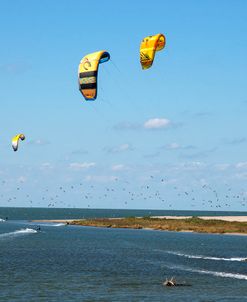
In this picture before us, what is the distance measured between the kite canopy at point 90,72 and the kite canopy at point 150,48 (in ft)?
10.9

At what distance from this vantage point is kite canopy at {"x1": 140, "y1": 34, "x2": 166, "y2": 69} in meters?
55.2

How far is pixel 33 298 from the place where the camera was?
43.6 m

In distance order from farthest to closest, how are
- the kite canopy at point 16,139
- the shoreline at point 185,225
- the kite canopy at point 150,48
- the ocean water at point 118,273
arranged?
the shoreline at point 185,225, the kite canopy at point 16,139, the kite canopy at point 150,48, the ocean water at point 118,273

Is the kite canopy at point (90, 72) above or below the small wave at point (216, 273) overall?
above

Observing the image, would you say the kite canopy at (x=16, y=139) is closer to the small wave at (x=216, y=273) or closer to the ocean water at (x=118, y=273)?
the ocean water at (x=118, y=273)

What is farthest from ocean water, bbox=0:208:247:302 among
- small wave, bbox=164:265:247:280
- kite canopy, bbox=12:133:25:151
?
kite canopy, bbox=12:133:25:151

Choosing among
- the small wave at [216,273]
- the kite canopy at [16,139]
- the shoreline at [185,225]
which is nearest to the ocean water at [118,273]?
the small wave at [216,273]

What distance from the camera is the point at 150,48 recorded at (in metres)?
55.8

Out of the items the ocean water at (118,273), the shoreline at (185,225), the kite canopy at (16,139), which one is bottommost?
the ocean water at (118,273)

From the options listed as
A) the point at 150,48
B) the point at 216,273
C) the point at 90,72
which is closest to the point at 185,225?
the point at 216,273

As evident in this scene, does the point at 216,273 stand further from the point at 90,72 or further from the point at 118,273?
the point at 90,72

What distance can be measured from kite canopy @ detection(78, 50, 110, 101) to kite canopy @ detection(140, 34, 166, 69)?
3310 millimetres

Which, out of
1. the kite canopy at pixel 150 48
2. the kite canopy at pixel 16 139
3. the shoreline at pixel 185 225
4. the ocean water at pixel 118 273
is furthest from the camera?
the shoreline at pixel 185 225

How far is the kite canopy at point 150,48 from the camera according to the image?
5522 centimetres
